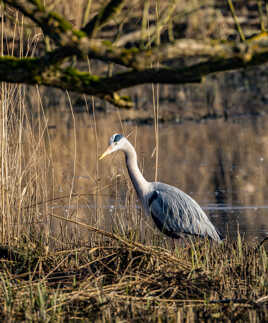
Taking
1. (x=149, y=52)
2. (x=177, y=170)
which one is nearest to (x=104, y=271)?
(x=149, y=52)

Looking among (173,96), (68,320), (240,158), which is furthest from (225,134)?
(68,320)

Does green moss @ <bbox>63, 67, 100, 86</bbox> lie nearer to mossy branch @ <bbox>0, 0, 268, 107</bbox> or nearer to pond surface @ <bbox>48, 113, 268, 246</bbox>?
mossy branch @ <bbox>0, 0, 268, 107</bbox>

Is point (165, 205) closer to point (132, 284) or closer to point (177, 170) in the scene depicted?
point (132, 284)

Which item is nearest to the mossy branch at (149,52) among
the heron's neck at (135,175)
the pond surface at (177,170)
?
the pond surface at (177,170)

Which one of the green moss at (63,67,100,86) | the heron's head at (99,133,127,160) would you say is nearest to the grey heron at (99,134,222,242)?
the heron's head at (99,133,127,160)

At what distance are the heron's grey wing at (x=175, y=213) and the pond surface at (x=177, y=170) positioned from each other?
0.17 meters

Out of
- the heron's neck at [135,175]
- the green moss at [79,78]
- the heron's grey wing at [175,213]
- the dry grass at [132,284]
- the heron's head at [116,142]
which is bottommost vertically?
the dry grass at [132,284]

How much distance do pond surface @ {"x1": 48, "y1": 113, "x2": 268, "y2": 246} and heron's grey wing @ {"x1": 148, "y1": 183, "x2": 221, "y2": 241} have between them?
171 mm

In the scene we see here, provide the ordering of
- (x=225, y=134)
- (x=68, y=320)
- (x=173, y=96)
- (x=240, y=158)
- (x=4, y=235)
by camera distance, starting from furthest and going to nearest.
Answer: (x=173, y=96) → (x=225, y=134) → (x=240, y=158) → (x=4, y=235) → (x=68, y=320)

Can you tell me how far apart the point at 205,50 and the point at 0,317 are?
2306 millimetres

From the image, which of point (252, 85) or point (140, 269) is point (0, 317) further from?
point (252, 85)

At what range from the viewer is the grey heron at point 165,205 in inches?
273

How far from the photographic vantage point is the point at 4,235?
19.9 feet

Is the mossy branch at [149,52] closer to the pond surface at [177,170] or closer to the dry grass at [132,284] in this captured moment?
the dry grass at [132,284]
